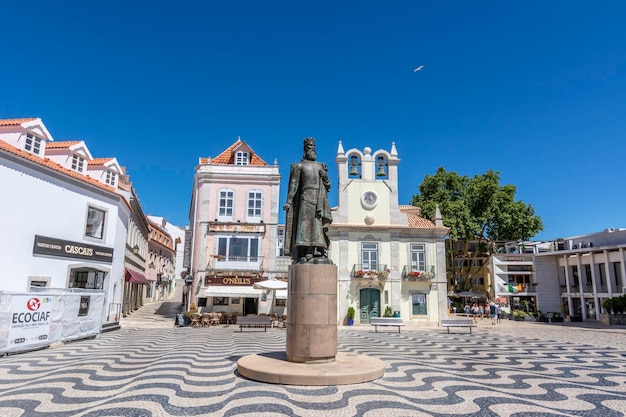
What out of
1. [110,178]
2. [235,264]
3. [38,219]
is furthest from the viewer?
[235,264]

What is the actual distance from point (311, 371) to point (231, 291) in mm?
18478

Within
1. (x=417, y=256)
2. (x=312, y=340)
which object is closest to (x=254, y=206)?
(x=417, y=256)

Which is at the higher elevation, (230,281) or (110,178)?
(110,178)

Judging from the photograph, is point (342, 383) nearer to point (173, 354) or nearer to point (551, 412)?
point (551, 412)

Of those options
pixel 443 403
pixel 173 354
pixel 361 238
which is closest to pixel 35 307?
pixel 173 354

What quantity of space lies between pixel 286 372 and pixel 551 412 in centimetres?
407

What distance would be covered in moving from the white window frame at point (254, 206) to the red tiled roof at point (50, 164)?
8645mm

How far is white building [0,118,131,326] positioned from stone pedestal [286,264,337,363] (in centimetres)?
1418

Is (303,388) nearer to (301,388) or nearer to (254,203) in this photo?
(301,388)

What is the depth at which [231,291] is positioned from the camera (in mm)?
24750

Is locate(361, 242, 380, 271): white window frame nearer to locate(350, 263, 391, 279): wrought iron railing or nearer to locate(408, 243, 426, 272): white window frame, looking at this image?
locate(350, 263, 391, 279): wrought iron railing

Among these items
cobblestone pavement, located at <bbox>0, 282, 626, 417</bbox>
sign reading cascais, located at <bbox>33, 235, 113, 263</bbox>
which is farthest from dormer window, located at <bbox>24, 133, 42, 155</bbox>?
cobblestone pavement, located at <bbox>0, 282, 626, 417</bbox>

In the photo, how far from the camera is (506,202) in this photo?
4141 centimetres

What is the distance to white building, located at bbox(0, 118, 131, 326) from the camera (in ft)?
53.4
